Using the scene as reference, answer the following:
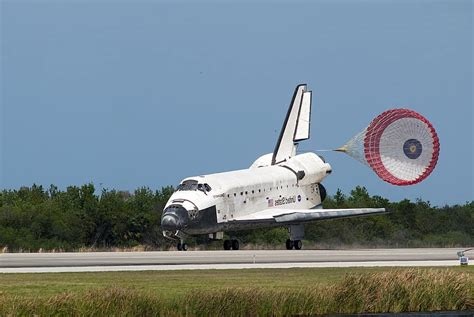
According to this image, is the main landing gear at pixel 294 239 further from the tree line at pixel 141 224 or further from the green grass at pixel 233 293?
the green grass at pixel 233 293

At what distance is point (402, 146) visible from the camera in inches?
2211

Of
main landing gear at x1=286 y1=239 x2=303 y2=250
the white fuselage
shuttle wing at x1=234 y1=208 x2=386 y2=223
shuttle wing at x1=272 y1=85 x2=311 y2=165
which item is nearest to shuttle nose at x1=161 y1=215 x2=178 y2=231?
the white fuselage

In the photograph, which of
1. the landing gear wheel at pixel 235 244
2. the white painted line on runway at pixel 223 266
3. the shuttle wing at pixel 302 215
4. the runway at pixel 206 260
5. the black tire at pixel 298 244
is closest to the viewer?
the white painted line on runway at pixel 223 266

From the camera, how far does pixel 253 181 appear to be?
6266cm

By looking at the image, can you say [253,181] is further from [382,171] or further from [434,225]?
[434,225]

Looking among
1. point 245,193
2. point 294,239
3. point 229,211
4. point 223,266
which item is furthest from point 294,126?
point 223,266

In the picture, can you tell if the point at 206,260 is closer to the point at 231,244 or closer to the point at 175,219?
the point at 175,219

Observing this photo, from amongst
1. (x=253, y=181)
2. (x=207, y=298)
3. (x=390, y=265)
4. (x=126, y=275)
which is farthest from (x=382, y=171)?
(x=207, y=298)

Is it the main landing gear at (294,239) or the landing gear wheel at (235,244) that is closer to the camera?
the landing gear wheel at (235,244)

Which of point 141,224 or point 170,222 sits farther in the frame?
point 141,224

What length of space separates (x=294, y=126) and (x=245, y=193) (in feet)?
29.6

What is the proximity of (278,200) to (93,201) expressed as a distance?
14.5 metres

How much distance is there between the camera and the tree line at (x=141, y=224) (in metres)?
68.7

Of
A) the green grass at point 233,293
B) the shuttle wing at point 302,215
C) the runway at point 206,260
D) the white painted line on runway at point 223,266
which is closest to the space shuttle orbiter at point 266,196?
the shuttle wing at point 302,215
